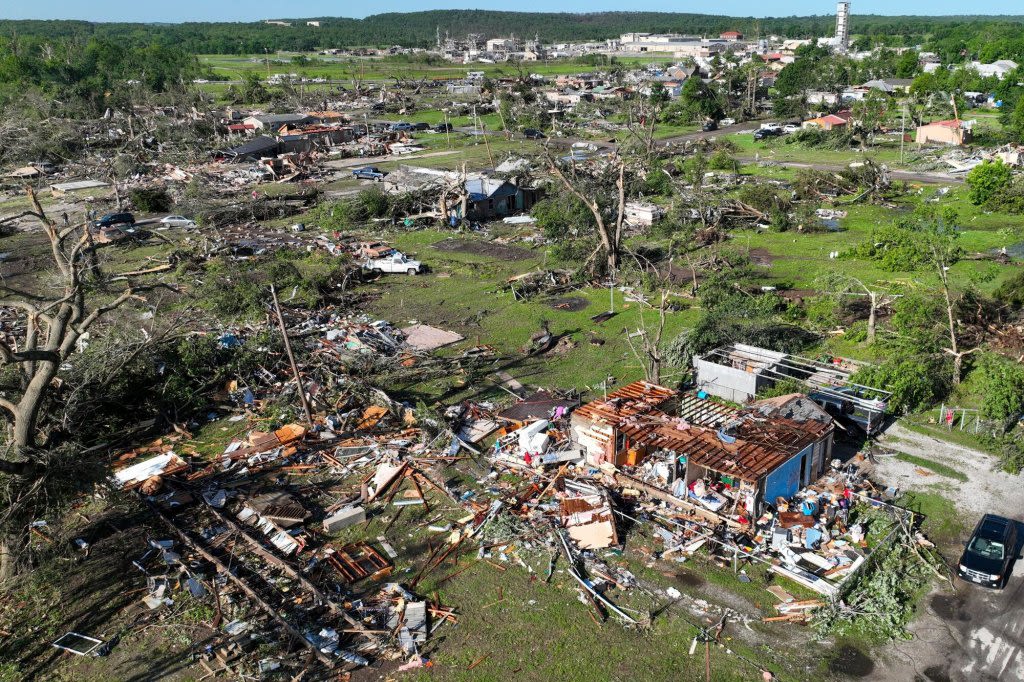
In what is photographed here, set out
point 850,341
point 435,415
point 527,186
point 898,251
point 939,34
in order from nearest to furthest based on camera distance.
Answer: point 435,415
point 850,341
point 898,251
point 527,186
point 939,34

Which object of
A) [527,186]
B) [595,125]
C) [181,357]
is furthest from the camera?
[595,125]

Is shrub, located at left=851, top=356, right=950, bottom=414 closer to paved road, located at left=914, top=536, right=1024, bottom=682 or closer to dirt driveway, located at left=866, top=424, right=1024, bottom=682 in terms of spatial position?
dirt driveway, located at left=866, top=424, right=1024, bottom=682

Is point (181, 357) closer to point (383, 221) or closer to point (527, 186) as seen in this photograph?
point (383, 221)

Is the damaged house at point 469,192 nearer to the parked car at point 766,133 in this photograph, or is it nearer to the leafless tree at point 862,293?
the leafless tree at point 862,293

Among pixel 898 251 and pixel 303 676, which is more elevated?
pixel 898 251

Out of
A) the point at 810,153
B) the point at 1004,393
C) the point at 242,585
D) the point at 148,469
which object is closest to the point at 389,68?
the point at 810,153

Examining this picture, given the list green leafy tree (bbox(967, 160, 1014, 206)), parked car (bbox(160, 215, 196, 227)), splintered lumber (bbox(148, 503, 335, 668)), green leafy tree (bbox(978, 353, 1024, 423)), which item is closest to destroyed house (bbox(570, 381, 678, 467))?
green leafy tree (bbox(978, 353, 1024, 423))

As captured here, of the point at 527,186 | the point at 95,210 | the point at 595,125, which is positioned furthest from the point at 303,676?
the point at 595,125
